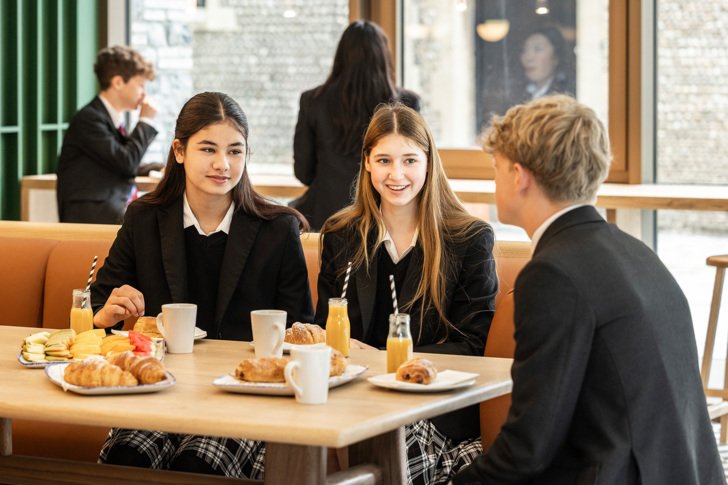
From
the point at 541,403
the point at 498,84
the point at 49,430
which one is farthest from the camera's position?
the point at 498,84

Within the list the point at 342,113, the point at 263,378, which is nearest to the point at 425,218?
the point at 263,378

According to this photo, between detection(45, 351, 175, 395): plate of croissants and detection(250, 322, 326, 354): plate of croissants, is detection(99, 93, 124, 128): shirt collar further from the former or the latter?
detection(45, 351, 175, 395): plate of croissants

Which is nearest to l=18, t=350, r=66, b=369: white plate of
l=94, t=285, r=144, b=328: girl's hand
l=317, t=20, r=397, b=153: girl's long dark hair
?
l=94, t=285, r=144, b=328: girl's hand

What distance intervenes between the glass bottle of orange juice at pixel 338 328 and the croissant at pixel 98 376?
48cm

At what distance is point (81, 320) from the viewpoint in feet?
8.18

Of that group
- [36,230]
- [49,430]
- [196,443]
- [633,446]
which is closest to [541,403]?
[633,446]

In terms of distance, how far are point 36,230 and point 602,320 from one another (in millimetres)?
2421

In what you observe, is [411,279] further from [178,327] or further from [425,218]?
[178,327]

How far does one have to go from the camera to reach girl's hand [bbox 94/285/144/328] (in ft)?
8.49

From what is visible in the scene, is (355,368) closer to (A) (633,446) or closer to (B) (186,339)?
(B) (186,339)

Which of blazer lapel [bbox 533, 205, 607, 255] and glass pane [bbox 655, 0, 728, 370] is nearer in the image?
blazer lapel [bbox 533, 205, 607, 255]

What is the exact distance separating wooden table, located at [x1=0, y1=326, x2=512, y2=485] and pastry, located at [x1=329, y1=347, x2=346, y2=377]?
1.2 inches

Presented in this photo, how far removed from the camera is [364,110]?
462cm

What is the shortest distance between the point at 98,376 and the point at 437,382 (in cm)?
59
